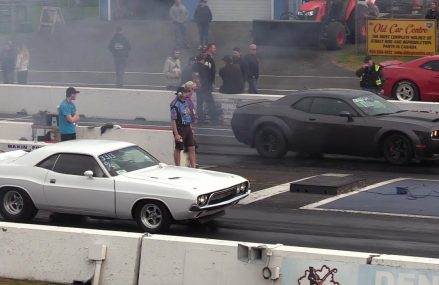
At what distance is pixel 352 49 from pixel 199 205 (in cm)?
2053

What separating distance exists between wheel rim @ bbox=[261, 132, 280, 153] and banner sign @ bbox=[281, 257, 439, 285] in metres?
9.30

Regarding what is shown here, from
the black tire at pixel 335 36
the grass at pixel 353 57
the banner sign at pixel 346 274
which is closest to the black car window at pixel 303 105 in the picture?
the banner sign at pixel 346 274

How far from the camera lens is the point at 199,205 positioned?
13.1 meters

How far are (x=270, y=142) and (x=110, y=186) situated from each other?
6.51m

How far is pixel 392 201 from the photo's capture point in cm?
1545

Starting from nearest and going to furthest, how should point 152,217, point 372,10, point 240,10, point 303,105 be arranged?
point 152,217
point 303,105
point 372,10
point 240,10

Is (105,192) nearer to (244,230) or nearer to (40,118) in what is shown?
(244,230)

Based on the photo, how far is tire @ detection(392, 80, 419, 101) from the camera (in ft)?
79.1

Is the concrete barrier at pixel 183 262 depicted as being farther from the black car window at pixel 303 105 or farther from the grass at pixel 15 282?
the black car window at pixel 303 105

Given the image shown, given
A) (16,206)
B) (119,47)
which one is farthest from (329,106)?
(119,47)

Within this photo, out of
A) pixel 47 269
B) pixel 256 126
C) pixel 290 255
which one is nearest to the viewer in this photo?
pixel 290 255

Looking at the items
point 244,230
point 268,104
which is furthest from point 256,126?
A: point 244,230

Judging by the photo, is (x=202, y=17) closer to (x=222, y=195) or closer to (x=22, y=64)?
(x=22, y=64)

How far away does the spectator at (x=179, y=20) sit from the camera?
105 feet
